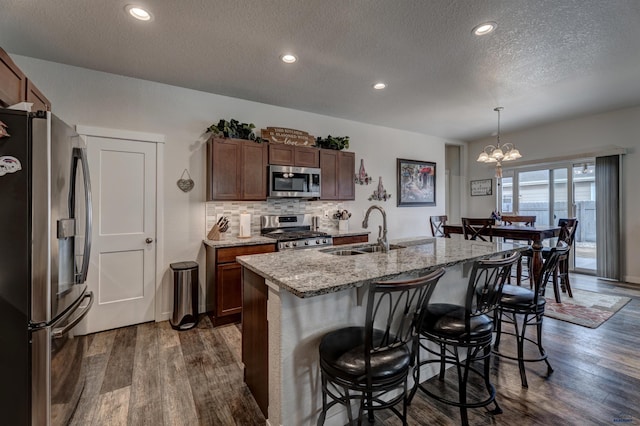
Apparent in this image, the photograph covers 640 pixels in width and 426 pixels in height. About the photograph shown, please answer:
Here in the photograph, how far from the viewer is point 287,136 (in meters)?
4.11

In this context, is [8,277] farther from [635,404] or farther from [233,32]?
[635,404]

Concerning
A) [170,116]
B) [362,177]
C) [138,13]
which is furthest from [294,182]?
[138,13]

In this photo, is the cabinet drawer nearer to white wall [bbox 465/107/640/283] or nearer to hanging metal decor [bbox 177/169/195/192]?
hanging metal decor [bbox 177/169/195/192]

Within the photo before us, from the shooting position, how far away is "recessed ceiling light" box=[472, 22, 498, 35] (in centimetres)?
234

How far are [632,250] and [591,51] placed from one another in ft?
12.4

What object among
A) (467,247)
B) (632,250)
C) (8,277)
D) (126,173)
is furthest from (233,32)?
(632,250)

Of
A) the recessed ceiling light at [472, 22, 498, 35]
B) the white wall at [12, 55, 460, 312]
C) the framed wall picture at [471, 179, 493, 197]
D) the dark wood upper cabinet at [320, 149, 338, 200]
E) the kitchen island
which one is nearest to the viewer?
the kitchen island

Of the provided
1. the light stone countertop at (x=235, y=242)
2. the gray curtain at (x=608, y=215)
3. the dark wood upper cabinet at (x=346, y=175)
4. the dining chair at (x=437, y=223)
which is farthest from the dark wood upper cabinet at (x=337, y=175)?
the gray curtain at (x=608, y=215)

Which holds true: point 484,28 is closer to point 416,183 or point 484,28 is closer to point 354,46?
point 354,46

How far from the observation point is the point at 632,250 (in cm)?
465

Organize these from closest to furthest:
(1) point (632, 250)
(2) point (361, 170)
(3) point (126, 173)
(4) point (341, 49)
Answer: (4) point (341, 49)
(3) point (126, 173)
(1) point (632, 250)
(2) point (361, 170)

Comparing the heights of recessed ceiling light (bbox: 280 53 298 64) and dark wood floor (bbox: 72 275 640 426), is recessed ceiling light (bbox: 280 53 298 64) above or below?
above

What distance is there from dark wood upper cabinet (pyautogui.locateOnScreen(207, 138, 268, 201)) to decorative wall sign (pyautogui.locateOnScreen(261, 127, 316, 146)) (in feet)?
0.82

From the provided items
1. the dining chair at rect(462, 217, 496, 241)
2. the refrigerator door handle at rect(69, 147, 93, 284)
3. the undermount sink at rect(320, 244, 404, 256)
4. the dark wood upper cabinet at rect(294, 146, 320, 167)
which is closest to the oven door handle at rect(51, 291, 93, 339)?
the refrigerator door handle at rect(69, 147, 93, 284)
